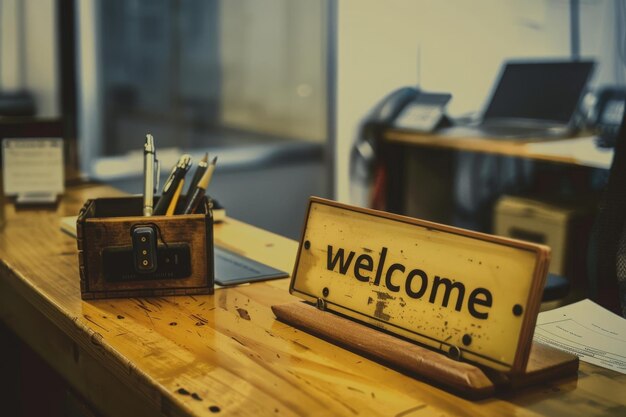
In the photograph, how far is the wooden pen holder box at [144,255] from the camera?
1.13 m

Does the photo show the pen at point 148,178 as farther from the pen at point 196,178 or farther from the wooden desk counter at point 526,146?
the wooden desk counter at point 526,146

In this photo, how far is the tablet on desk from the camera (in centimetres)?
124

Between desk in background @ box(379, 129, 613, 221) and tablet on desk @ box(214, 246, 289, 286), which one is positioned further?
desk in background @ box(379, 129, 613, 221)

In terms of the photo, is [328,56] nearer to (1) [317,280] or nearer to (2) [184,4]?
(2) [184,4]

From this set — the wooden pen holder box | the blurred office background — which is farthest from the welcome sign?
the blurred office background

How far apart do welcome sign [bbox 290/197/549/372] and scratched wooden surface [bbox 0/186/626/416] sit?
60mm

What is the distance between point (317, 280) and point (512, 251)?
31cm

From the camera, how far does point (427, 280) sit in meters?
0.90

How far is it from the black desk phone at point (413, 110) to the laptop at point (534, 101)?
0.35 ft

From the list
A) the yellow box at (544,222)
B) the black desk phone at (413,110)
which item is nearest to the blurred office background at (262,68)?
the black desk phone at (413,110)

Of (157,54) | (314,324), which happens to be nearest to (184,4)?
(157,54)

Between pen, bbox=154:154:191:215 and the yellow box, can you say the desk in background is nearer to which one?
the yellow box

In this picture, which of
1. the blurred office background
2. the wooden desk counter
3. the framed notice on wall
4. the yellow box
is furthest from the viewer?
the blurred office background

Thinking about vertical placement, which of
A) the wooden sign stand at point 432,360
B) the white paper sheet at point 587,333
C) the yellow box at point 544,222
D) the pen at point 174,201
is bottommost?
the yellow box at point 544,222
